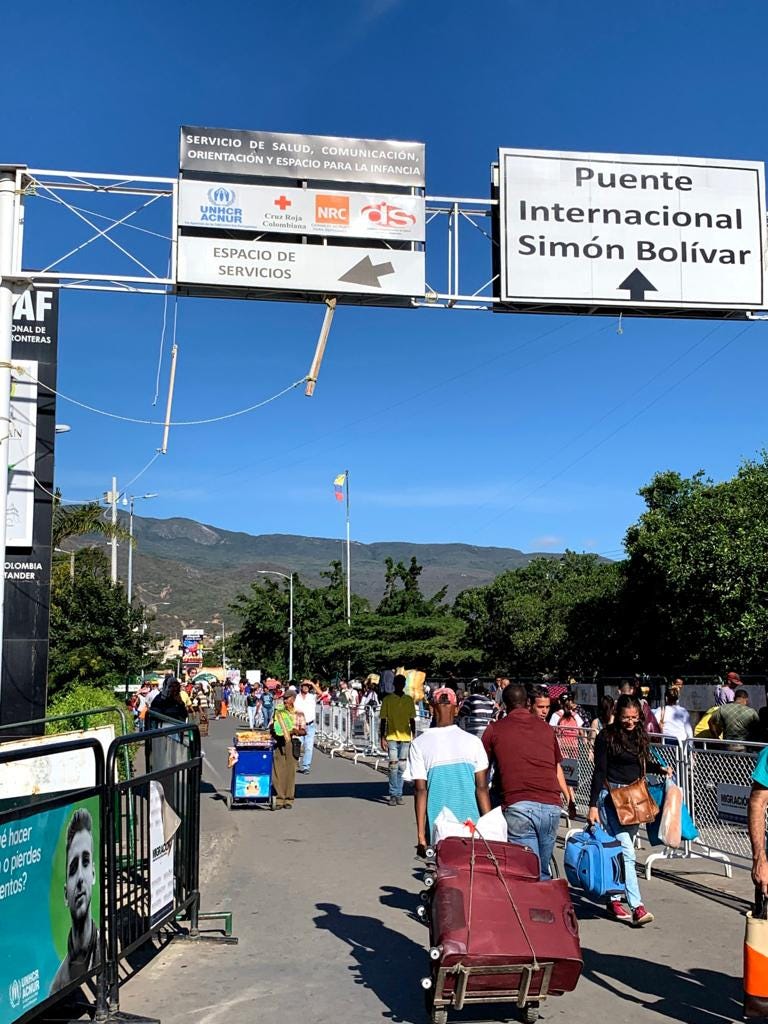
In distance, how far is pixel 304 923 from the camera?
7.96 m

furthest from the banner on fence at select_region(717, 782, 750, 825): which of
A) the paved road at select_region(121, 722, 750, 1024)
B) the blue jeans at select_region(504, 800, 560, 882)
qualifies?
the blue jeans at select_region(504, 800, 560, 882)

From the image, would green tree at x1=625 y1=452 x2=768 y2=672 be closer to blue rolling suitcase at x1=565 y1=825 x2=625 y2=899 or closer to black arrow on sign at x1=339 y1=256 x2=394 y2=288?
black arrow on sign at x1=339 y1=256 x2=394 y2=288

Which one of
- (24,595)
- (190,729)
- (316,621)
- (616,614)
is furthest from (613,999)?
(316,621)

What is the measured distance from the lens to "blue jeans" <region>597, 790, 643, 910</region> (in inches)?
310

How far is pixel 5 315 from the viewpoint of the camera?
37.3 ft

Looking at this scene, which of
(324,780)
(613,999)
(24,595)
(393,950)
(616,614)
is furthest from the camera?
(616,614)

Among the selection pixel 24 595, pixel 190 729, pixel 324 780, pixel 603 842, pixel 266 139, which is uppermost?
pixel 266 139

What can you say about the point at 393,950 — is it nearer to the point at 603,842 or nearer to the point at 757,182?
the point at 603,842

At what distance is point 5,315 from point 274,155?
11.4 feet

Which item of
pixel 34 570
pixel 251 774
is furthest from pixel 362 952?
pixel 34 570

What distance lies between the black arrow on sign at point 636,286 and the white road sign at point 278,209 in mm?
2826

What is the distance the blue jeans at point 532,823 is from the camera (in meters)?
6.83

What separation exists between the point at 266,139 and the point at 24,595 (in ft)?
24.0

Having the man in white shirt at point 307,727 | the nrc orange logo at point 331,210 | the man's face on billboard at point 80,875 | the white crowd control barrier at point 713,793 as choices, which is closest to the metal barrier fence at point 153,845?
the man's face on billboard at point 80,875
